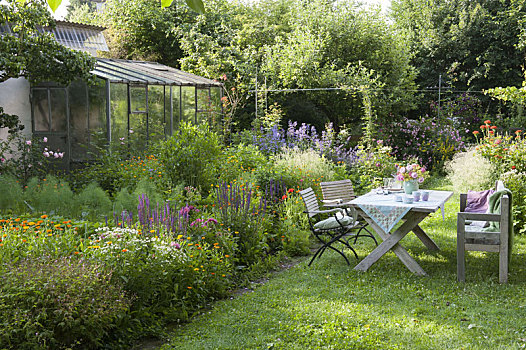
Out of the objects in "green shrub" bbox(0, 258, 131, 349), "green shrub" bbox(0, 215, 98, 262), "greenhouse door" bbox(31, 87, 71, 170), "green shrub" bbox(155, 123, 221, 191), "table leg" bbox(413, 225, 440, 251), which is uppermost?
"greenhouse door" bbox(31, 87, 71, 170)

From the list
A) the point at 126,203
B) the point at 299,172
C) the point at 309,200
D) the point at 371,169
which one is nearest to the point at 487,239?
the point at 309,200

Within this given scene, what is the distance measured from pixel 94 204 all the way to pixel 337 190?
3417mm

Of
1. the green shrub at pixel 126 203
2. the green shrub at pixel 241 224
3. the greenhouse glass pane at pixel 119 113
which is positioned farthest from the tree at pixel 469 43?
the green shrub at pixel 126 203

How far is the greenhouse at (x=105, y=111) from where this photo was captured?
10.2 metres

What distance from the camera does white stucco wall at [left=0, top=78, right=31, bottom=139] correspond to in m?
9.98

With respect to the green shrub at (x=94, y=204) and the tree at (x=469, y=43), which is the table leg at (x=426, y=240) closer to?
the green shrub at (x=94, y=204)

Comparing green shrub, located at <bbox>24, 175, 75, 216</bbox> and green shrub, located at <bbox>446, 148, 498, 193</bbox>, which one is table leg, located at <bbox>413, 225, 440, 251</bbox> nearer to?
green shrub, located at <bbox>446, 148, 498, 193</bbox>

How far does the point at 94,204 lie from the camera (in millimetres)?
6039

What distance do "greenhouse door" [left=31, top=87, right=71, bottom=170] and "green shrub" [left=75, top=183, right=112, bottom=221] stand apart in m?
4.35

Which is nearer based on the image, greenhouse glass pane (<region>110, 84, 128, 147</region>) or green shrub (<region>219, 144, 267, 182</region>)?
green shrub (<region>219, 144, 267, 182</region>)

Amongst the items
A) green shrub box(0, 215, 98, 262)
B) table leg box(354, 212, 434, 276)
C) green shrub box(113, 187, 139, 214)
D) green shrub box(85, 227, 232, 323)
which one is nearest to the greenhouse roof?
green shrub box(113, 187, 139, 214)

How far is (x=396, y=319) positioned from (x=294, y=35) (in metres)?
11.9

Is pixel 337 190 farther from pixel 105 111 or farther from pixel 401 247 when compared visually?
pixel 105 111

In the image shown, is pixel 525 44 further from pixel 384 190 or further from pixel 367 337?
pixel 367 337
